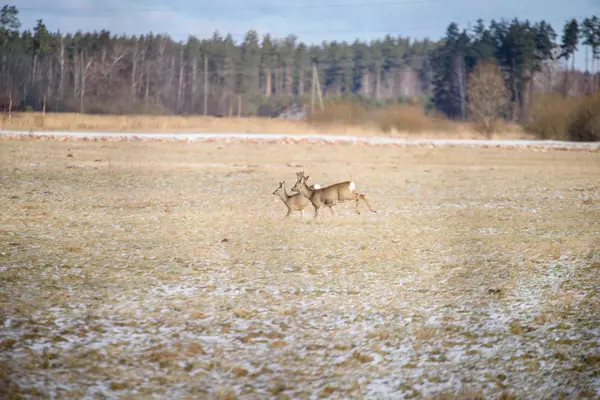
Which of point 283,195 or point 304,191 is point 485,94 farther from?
point 304,191

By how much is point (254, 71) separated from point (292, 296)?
103 m

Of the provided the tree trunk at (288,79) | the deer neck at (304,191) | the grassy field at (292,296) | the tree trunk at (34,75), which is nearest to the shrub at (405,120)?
the grassy field at (292,296)

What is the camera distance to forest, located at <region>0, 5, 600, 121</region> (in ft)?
232

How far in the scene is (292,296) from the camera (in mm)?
7645

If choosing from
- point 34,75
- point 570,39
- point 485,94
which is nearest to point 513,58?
point 570,39

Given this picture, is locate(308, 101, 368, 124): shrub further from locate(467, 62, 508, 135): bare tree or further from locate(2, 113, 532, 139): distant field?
locate(467, 62, 508, 135): bare tree

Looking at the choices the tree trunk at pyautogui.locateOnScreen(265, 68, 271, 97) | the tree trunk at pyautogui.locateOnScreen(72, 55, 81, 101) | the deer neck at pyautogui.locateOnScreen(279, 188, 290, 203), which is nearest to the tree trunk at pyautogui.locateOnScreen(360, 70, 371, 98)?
the tree trunk at pyautogui.locateOnScreen(265, 68, 271, 97)

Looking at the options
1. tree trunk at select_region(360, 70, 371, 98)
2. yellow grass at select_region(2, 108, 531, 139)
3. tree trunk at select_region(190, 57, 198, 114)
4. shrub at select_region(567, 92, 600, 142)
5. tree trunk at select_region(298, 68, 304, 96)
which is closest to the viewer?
shrub at select_region(567, 92, 600, 142)

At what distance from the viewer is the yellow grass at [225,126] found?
4441 centimetres

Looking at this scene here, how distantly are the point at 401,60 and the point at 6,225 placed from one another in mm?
104267

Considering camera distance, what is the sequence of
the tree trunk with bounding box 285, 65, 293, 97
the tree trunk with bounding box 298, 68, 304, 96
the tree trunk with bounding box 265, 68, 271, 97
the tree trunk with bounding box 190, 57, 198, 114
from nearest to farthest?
the tree trunk with bounding box 190, 57, 198, 114 → the tree trunk with bounding box 298, 68, 304, 96 → the tree trunk with bounding box 265, 68, 271, 97 → the tree trunk with bounding box 285, 65, 293, 97

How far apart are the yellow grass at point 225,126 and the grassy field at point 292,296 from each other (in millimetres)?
28986

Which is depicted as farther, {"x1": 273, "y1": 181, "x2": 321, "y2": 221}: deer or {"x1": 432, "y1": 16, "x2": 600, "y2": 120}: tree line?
{"x1": 432, "y1": 16, "x2": 600, "y2": 120}: tree line

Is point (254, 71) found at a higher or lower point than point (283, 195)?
higher
